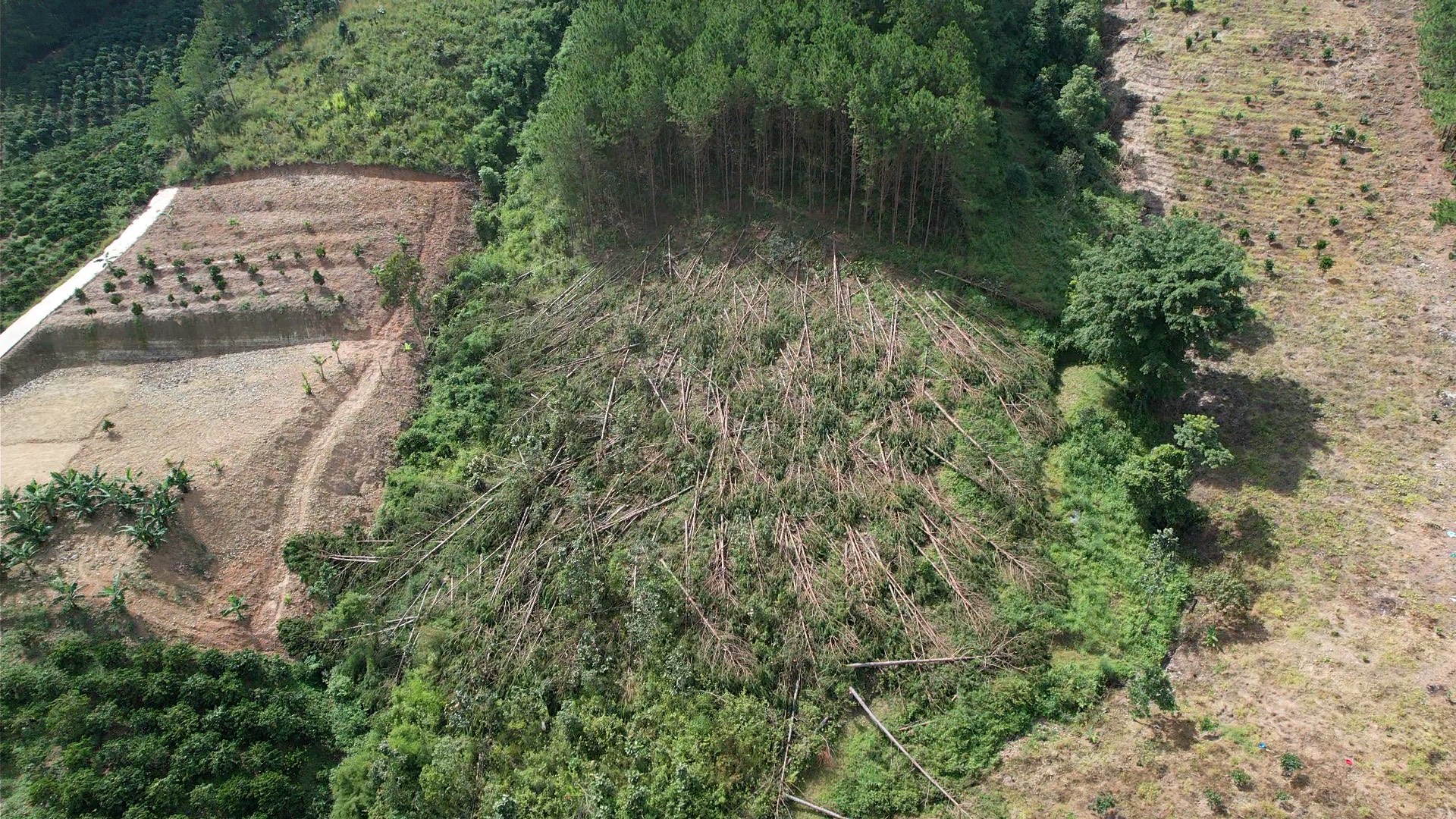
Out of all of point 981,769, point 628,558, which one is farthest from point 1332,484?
point 628,558

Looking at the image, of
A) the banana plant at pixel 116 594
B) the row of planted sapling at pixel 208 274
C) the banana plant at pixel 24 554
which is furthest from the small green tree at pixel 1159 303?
the banana plant at pixel 24 554

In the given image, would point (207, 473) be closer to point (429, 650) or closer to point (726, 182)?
point (429, 650)

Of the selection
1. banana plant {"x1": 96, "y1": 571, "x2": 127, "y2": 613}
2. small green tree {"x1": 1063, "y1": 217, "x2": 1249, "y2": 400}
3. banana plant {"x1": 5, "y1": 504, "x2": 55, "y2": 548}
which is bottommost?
banana plant {"x1": 96, "y1": 571, "x2": 127, "y2": 613}

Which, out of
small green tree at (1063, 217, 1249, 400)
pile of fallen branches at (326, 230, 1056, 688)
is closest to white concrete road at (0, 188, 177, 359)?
pile of fallen branches at (326, 230, 1056, 688)

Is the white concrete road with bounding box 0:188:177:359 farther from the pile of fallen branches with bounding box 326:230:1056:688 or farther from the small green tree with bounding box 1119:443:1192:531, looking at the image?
the small green tree with bounding box 1119:443:1192:531

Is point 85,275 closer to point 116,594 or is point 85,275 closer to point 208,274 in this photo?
point 208,274
